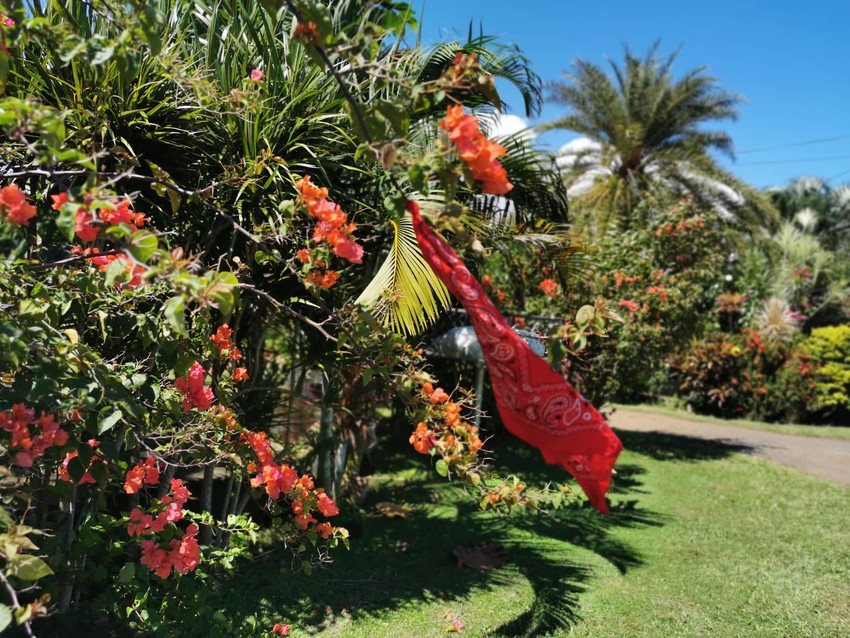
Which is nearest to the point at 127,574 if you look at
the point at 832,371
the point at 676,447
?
the point at 676,447

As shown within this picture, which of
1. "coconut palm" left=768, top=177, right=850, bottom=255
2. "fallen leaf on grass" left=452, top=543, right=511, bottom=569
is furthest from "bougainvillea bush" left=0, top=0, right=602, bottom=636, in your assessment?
"coconut palm" left=768, top=177, right=850, bottom=255

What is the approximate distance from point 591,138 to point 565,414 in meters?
12.7

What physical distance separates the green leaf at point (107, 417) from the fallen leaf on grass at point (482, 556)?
348cm

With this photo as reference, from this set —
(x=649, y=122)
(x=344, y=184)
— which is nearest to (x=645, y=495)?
(x=344, y=184)

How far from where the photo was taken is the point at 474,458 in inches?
73.1

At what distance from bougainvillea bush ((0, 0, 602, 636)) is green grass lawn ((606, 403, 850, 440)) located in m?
10.1

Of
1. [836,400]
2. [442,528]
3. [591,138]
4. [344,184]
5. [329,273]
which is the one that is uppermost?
[591,138]

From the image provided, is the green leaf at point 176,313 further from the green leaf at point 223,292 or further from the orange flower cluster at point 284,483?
the orange flower cluster at point 284,483

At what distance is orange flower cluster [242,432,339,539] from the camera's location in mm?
2330

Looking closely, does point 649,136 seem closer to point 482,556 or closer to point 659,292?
point 659,292

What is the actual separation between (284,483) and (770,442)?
1048 cm

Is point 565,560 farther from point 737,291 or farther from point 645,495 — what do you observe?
point 737,291

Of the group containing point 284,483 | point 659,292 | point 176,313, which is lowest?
point 284,483

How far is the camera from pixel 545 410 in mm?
1684
